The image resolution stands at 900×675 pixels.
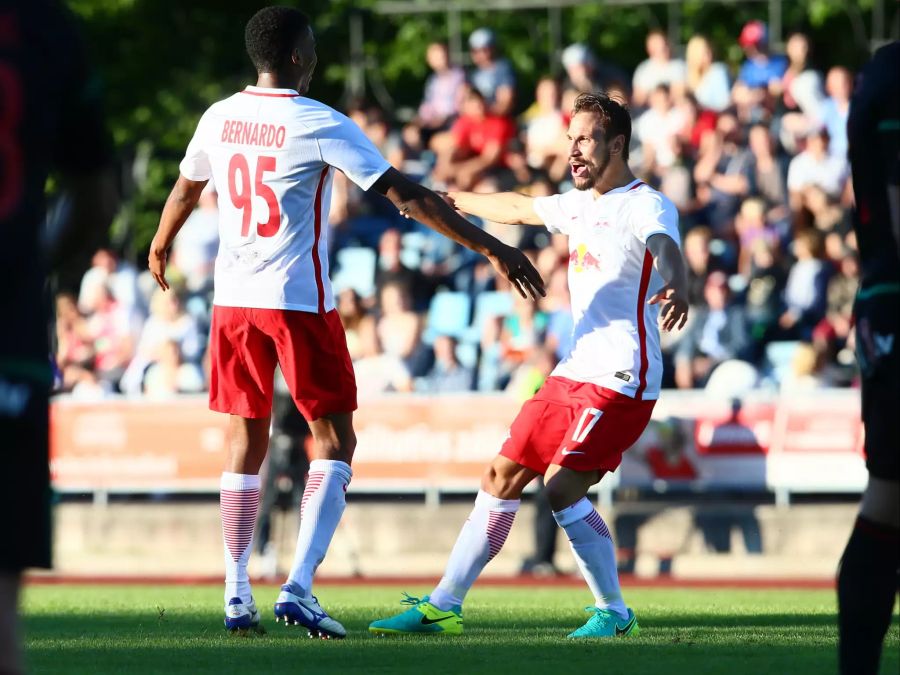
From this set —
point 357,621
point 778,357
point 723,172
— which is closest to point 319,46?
point 723,172

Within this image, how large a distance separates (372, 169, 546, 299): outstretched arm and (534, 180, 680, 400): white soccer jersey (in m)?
0.66

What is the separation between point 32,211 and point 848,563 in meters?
2.72

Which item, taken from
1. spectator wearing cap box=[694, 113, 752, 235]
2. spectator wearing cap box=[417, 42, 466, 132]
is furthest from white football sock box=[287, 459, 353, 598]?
spectator wearing cap box=[417, 42, 466, 132]

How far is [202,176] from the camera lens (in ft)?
25.5

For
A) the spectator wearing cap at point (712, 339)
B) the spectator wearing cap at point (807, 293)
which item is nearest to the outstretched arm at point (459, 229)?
the spectator wearing cap at point (712, 339)

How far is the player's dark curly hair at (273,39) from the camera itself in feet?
24.8

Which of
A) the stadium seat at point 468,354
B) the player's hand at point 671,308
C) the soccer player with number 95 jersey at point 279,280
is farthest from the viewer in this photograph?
the stadium seat at point 468,354

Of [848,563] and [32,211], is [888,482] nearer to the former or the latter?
[848,563]

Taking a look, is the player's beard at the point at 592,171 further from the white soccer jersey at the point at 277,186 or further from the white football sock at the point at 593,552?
the white football sock at the point at 593,552

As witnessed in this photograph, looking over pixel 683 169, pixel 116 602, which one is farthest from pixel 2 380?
pixel 683 169

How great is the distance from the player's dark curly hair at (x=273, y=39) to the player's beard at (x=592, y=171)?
1.48 metres

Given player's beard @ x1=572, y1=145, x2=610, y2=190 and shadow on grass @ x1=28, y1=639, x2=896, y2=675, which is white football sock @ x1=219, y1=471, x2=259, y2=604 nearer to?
shadow on grass @ x1=28, y1=639, x2=896, y2=675

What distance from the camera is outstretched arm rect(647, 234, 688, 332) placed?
22.8 feet

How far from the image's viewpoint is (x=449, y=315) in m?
17.8
